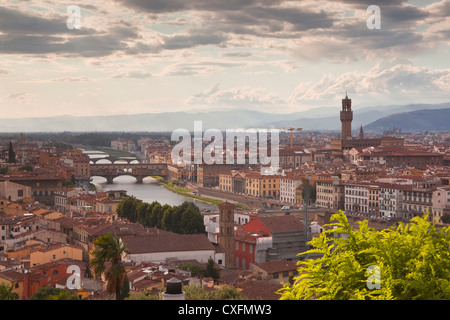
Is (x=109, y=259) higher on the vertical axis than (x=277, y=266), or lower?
higher

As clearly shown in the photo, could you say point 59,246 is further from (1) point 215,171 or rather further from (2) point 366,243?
(1) point 215,171

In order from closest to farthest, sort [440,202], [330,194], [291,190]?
1. [440,202]
2. [330,194]
3. [291,190]

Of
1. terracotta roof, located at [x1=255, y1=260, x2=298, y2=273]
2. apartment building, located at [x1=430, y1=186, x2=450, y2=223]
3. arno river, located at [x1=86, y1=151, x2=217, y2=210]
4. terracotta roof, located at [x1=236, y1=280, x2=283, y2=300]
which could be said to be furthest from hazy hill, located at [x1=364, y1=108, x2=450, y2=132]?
terracotta roof, located at [x1=236, y1=280, x2=283, y2=300]

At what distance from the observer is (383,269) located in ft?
6.40

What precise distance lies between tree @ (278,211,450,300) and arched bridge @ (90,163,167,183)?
24.8 meters

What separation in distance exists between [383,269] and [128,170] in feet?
90.4

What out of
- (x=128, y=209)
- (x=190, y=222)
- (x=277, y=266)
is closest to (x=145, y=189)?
(x=128, y=209)

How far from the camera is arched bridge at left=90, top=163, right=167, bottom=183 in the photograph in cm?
2700

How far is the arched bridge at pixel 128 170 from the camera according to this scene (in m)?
27.0

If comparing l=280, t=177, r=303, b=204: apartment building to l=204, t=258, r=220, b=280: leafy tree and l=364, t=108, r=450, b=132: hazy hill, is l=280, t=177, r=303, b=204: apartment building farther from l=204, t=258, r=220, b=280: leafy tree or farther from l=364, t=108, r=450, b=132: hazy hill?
l=364, t=108, r=450, b=132: hazy hill

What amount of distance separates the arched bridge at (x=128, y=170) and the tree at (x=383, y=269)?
24.8m

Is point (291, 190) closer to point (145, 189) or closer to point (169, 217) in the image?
point (145, 189)
